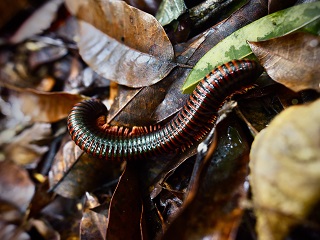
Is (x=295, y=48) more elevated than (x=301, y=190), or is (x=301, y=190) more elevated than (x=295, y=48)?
(x=295, y=48)

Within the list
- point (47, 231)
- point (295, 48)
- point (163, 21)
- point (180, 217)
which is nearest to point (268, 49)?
point (295, 48)

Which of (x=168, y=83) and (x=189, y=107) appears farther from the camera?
(x=168, y=83)

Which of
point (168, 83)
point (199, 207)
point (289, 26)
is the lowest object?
point (199, 207)

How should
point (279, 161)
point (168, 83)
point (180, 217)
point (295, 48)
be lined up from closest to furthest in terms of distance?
point (279, 161) → point (180, 217) → point (295, 48) → point (168, 83)

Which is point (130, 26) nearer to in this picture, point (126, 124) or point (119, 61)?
point (119, 61)

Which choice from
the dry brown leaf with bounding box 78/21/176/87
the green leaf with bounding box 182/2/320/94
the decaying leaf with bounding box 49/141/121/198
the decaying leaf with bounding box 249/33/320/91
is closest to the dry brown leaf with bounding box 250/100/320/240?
the decaying leaf with bounding box 249/33/320/91

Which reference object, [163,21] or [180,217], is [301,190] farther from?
[163,21]

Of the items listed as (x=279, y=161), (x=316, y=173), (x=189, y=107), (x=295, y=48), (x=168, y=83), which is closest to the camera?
(x=316, y=173)
